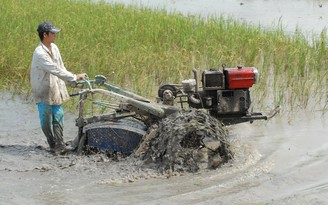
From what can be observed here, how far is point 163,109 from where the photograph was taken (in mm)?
6418

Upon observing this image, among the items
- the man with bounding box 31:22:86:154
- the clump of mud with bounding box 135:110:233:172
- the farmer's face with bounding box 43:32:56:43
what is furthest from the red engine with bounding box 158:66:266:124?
the farmer's face with bounding box 43:32:56:43

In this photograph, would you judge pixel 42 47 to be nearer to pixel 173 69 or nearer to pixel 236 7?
pixel 173 69

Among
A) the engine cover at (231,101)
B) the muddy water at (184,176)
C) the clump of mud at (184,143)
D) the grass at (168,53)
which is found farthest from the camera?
the grass at (168,53)

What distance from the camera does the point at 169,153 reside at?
6105mm

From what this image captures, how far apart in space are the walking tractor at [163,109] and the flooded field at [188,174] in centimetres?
21

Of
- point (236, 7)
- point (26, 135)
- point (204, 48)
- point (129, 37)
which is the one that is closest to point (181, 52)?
point (204, 48)

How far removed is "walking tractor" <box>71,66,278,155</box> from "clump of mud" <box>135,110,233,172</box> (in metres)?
0.20

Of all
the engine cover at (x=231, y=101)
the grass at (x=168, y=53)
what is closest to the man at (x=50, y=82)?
the engine cover at (x=231, y=101)

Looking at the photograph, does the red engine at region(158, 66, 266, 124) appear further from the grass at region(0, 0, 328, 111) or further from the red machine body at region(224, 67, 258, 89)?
the grass at region(0, 0, 328, 111)

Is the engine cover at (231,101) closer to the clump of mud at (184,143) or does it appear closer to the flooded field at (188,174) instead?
the clump of mud at (184,143)

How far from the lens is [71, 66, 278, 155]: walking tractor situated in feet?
21.1

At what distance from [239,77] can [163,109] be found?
796 mm

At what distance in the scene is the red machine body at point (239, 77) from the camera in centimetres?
646

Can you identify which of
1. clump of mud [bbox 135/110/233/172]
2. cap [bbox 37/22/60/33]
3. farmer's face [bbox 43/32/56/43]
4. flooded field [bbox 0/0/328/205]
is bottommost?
flooded field [bbox 0/0/328/205]
